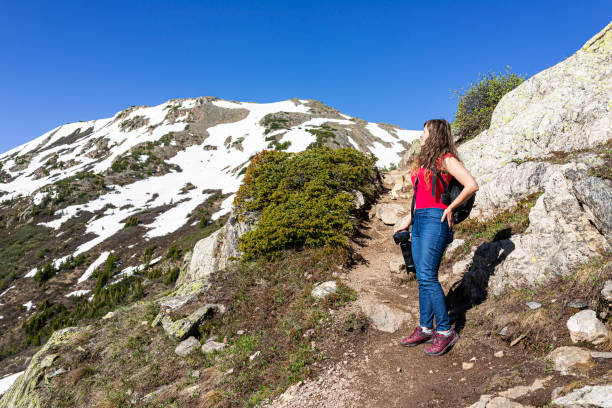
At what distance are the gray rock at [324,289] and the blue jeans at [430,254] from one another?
249 cm

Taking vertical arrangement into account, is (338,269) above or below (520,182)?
below

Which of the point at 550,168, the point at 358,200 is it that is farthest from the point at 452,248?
the point at 358,200

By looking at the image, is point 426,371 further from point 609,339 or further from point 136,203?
point 136,203

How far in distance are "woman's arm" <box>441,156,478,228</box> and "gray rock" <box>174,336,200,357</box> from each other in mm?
5791

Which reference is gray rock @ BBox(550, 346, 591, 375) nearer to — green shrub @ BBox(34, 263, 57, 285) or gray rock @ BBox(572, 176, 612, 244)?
gray rock @ BBox(572, 176, 612, 244)

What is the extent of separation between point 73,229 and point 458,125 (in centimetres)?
5133

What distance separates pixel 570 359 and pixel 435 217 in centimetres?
192

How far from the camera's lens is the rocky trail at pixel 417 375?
3.07 meters

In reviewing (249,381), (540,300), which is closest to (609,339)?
(540,300)

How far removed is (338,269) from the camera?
7543 millimetres

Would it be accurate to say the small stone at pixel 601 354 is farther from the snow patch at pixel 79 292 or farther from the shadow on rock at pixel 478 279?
the snow patch at pixel 79 292

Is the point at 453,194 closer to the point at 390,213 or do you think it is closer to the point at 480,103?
the point at 390,213

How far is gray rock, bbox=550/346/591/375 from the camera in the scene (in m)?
2.97

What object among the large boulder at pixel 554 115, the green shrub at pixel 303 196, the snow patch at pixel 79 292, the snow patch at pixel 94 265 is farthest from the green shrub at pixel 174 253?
the large boulder at pixel 554 115
